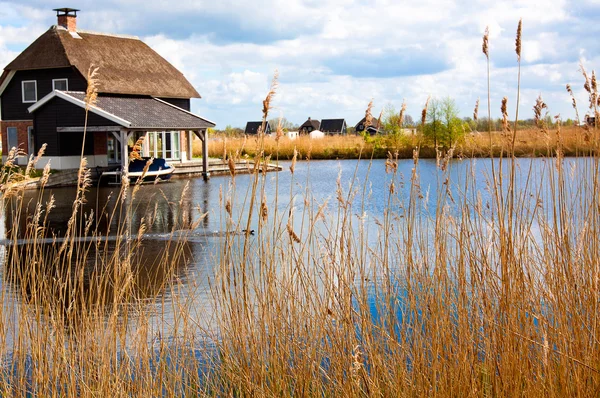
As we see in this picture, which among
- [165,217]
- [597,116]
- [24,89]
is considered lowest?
[165,217]

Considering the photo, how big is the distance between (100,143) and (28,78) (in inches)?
174

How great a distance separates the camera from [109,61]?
30.8 meters

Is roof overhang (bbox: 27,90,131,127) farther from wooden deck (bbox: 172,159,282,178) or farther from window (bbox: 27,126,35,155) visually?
wooden deck (bbox: 172,159,282,178)

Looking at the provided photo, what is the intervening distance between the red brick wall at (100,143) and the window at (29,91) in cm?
355

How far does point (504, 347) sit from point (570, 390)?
35 centimetres

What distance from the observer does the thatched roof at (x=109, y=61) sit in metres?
29.3

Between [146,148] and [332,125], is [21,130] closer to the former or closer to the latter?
[146,148]

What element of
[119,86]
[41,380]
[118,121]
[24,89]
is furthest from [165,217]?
[24,89]

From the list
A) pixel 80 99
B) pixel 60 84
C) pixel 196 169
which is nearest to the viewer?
pixel 80 99

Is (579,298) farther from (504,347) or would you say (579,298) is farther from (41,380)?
(41,380)

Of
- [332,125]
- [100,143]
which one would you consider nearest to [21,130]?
[100,143]

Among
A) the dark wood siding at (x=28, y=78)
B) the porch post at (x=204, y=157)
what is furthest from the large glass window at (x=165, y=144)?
the dark wood siding at (x=28, y=78)

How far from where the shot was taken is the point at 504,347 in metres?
3.25

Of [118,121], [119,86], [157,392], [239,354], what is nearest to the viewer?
[157,392]
